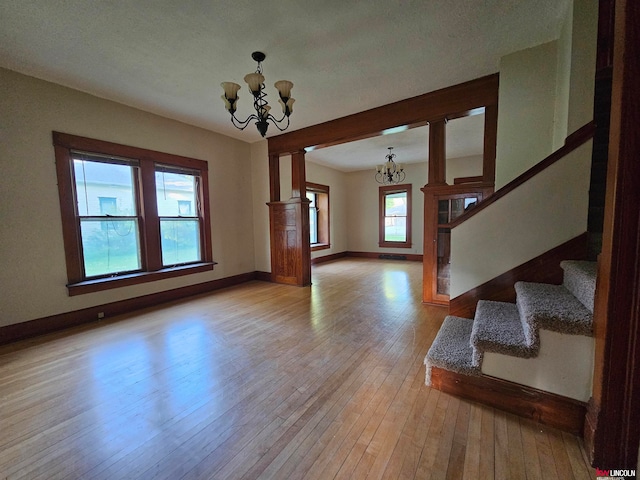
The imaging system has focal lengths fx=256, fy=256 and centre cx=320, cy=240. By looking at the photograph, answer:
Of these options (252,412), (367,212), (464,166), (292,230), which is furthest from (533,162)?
(367,212)

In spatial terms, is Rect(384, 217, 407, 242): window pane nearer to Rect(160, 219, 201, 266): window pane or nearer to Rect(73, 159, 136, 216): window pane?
Rect(160, 219, 201, 266): window pane

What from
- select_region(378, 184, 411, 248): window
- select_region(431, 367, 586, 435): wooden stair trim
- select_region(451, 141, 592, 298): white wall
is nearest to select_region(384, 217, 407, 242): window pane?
select_region(378, 184, 411, 248): window

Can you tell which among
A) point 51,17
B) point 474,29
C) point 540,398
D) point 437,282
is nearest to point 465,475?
point 540,398

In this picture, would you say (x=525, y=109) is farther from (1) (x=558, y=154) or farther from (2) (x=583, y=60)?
(1) (x=558, y=154)

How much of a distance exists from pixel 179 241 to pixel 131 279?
Result: 0.91 metres

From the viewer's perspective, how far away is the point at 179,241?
4.23 meters

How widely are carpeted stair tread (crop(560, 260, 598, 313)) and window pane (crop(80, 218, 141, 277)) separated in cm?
477

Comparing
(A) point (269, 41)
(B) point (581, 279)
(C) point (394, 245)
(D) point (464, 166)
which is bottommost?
Result: (C) point (394, 245)

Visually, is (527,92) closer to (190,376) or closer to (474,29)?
(474,29)

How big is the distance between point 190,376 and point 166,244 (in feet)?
8.88

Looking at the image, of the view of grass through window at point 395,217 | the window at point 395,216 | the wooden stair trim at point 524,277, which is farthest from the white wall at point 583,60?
the view of grass through window at point 395,217

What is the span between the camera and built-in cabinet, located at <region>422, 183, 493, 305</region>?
3.28 meters

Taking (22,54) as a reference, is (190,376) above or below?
below

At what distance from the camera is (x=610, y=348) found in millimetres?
1137
